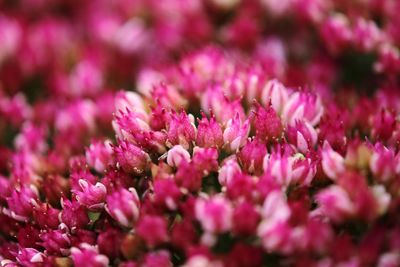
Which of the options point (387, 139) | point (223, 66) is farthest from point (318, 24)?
point (387, 139)

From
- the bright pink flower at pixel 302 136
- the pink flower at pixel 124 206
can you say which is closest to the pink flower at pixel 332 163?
the bright pink flower at pixel 302 136

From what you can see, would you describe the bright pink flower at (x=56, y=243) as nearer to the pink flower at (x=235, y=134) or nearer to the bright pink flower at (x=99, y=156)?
the bright pink flower at (x=99, y=156)

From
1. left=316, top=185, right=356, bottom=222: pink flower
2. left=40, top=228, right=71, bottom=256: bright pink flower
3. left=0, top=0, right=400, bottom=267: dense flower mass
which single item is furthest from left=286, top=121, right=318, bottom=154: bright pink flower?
left=40, top=228, right=71, bottom=256: bright pink flower

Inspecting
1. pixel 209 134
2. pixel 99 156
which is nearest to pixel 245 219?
pixel 209 134

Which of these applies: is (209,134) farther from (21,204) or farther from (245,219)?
(21,204)

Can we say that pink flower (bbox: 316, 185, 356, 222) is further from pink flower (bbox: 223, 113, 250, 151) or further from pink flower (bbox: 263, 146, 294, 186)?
pink flower (bbox: 223, 113, 250, 151)

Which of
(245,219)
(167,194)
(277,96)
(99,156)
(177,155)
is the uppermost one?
(277,96)
